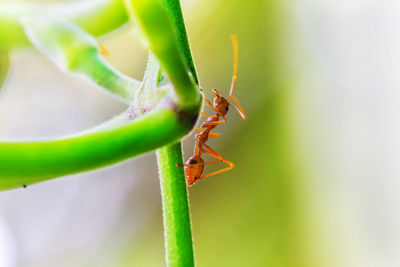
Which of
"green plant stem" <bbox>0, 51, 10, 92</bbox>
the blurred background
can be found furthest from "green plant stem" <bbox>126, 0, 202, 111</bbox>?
the blurred background

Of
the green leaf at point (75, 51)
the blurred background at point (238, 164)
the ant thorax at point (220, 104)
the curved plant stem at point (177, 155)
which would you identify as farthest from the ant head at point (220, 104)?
the blurred background at point (238, 164)

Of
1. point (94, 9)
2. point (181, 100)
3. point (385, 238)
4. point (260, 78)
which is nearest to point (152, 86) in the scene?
point (181, 100)

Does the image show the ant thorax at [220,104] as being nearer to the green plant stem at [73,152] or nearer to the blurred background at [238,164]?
the green plant stem at [73,152]

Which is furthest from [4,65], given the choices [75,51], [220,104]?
[220,104]

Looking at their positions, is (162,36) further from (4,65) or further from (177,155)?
(4,65)

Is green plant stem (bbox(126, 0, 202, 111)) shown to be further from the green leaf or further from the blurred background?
the blurred background

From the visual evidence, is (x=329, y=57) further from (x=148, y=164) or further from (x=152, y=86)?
(x=152, y=86)
